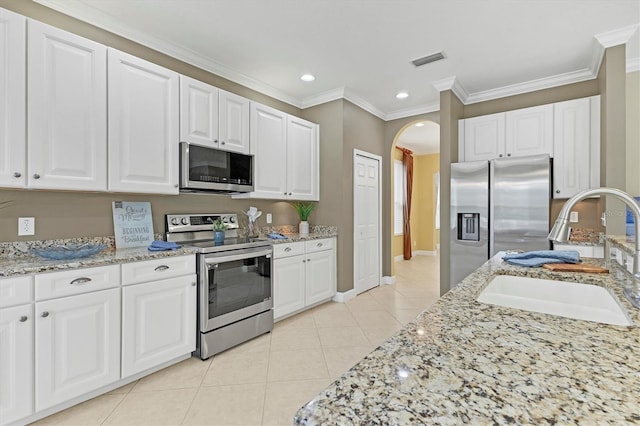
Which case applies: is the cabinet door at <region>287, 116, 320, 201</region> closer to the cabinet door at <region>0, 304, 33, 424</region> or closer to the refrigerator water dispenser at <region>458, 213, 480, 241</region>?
the refrigerator water dispenser at <region>458, 213, 480, 241</region>

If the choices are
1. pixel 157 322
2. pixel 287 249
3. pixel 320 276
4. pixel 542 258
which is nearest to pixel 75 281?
pixel 157 322

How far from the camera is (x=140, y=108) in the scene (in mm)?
2453

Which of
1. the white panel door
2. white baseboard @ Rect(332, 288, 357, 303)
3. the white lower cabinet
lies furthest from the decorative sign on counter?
the white panel door

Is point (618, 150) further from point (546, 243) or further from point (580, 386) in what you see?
point (580, 386)

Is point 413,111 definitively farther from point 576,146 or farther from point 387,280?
point 387,280

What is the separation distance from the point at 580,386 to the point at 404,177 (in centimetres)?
745

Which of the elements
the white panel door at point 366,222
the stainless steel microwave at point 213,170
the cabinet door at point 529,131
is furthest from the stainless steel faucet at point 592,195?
the white panel door at point 366,222

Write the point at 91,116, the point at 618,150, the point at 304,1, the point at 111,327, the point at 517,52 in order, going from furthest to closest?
the point at 517,52, the point at 618,150, the point at 304,1, the point at 91,116, the point at 111,327

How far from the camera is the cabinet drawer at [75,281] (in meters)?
1.76

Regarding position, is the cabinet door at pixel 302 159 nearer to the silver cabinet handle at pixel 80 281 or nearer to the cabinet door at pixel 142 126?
the cabinet door at pixel 142 126

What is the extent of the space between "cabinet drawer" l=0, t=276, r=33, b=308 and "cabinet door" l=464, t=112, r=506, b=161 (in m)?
4.29

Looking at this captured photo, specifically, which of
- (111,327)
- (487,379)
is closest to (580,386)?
(487,379)

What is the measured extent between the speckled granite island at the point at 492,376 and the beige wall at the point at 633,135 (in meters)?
3.16

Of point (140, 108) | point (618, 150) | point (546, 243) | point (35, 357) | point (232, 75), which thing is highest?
point (232, 75)
